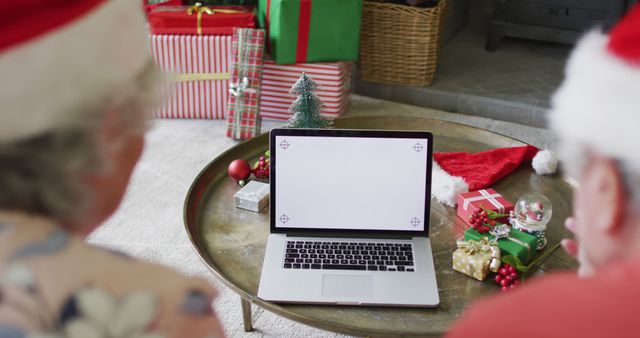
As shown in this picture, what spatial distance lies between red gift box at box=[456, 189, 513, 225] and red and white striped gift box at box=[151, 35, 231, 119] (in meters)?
1.56

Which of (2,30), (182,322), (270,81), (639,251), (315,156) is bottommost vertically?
(270,81)

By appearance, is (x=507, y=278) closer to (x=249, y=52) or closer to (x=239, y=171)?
(x=239, y=171)

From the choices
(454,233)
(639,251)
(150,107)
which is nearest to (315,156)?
(454,233)

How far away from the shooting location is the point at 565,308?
549mm

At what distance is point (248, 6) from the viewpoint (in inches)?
119

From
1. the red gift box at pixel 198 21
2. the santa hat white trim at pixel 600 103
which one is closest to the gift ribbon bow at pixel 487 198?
the santa hat white trim at pixel 600 103

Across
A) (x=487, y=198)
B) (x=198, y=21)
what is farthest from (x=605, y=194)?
(x=198, y=21)

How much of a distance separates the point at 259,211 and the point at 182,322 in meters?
1.03

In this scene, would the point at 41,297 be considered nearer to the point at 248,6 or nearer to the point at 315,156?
the point at 315,156

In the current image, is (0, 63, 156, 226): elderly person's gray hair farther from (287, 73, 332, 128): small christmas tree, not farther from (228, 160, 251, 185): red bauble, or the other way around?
(287, 73, 332, 128): small christmas tree

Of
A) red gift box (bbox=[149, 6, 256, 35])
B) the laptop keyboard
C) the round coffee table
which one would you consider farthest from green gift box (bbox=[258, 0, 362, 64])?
the laptop keyboard

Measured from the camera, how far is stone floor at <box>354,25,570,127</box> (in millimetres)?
3166

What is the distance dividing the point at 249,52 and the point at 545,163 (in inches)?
55.3

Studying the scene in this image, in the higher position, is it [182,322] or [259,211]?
[182,322]
